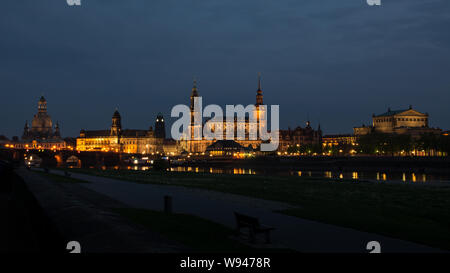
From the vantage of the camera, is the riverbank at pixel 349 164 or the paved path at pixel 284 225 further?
the riverbank at pixel 349 164

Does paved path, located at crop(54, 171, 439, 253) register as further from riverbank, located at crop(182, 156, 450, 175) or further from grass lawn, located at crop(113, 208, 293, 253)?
riverbank, located at crop(182, 156, 450, 175)

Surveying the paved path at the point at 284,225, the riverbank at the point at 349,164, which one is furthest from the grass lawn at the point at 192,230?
the riverbank at the point at 349,164

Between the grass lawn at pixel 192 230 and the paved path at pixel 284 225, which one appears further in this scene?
the paved path at pixel 284 225

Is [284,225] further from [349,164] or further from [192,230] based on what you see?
[349,164]

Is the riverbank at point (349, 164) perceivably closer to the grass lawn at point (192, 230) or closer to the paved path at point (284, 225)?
the paved path at point (284, 225)

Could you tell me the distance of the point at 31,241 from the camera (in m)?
15.6

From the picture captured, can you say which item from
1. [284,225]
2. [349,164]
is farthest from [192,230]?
[349,164]

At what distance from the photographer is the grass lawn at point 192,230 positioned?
15430 mm

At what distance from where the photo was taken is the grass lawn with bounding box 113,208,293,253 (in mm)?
15430

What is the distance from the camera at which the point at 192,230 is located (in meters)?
18.5

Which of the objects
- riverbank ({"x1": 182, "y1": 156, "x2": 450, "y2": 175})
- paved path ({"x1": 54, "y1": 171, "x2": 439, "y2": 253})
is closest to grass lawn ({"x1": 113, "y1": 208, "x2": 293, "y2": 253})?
paved path ({"x1": 54, "y1": 171, "x2": 439, "y2": 253})

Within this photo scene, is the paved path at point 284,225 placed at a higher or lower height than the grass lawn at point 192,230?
lower

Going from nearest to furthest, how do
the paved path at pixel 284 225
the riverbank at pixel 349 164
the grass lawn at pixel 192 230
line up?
the grass lawn at pixel 192 230 → the paved path at pixel 284 225 → the riverbank at pixel 349 164

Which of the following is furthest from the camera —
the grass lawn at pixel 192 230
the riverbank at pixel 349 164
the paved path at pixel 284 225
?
the riverbank at pixel 349 164
